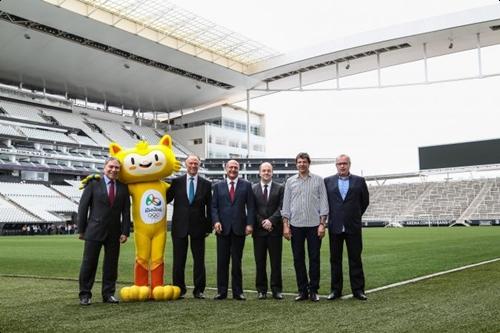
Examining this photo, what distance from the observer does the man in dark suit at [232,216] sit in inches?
273

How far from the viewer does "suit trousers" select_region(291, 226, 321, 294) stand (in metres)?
6.62

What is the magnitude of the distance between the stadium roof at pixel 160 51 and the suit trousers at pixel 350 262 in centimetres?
3482

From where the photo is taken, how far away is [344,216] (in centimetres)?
679

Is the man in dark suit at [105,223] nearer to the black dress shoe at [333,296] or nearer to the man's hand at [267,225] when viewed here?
the man's hand at [267,225]

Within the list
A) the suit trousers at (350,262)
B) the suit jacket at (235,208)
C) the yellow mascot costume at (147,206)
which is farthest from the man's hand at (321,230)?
the yellow mascot costume at (147,206)

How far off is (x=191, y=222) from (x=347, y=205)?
6.65 feet

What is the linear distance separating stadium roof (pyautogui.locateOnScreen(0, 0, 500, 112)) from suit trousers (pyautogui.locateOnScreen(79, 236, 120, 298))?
33.5 meters

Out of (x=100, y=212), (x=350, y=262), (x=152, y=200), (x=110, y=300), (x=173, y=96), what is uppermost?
(x=173, y=96)

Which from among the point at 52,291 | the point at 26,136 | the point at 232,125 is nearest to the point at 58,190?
the point at 26,136

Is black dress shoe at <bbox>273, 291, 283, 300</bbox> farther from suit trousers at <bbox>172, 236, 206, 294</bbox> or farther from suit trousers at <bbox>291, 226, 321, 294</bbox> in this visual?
suit trousers at <bbox>172, 236, 206, 294</bbox>

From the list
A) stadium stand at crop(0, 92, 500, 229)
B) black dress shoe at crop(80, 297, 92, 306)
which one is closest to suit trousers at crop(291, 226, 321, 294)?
black dress shoe at crop(80, 297, 92, 306)

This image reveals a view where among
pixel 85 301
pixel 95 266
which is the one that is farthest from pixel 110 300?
pixel 95 266

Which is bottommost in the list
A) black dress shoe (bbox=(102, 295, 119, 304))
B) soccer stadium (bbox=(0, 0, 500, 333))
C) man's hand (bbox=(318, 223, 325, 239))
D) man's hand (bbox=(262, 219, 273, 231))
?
black dress shoe (bbox=(102, 295, 119, 304))

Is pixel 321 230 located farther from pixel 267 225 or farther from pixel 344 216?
pixel 267 225
